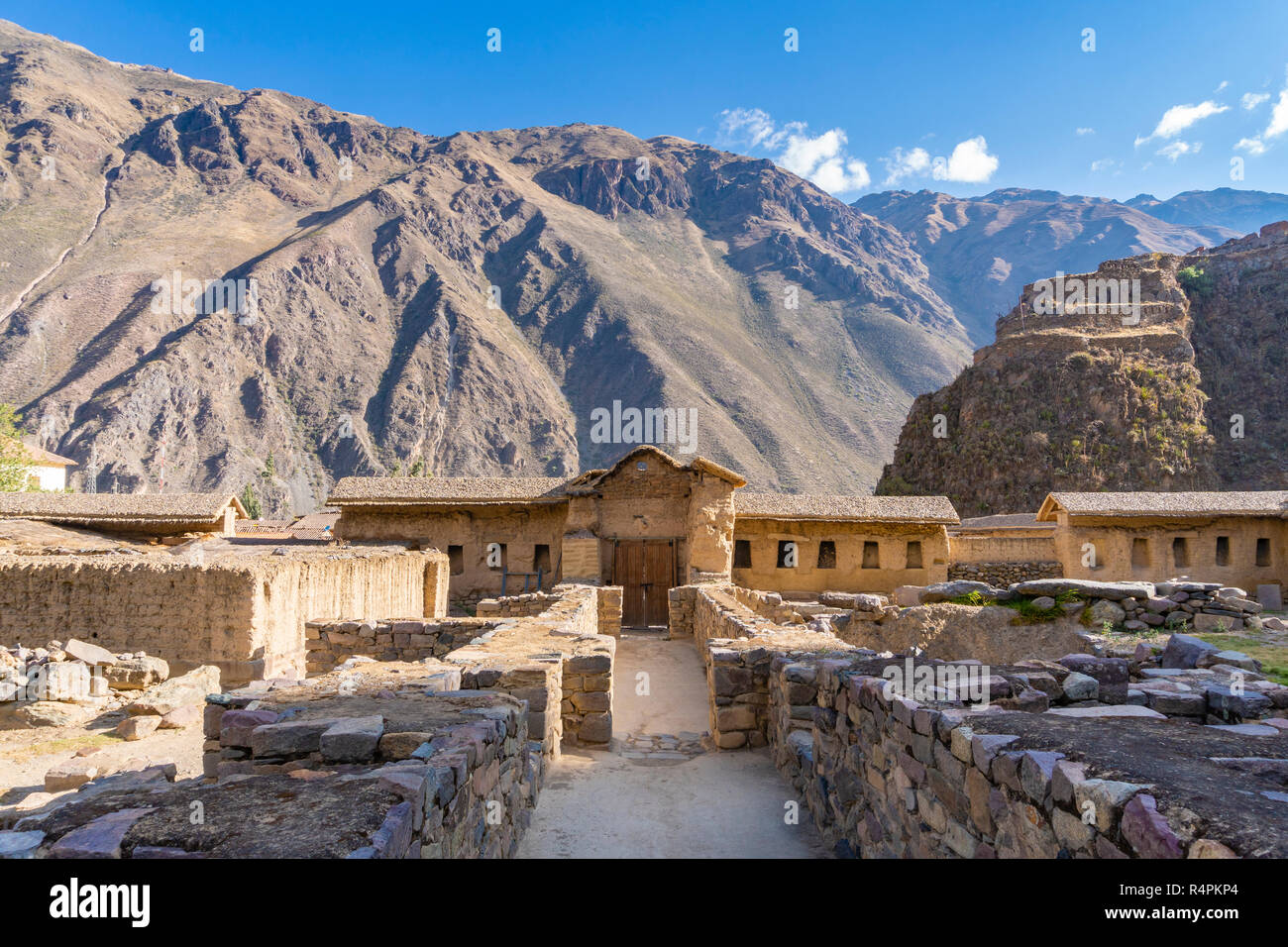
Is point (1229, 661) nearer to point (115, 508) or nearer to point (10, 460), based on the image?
point (115, 508)

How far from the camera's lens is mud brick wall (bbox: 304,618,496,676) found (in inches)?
445

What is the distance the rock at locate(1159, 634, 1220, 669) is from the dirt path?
4.02 m

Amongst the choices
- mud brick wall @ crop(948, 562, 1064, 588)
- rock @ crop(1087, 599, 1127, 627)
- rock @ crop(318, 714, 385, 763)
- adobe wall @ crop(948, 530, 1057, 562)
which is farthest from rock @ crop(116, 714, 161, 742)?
adobe wall @ crop(948, 530, 1057, 562)

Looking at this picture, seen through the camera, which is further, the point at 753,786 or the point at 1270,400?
the point at 1270,400

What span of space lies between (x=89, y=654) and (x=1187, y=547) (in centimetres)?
2995

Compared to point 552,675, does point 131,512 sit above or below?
above

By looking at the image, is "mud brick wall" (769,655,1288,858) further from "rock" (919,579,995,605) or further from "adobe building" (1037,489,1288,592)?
"adobe building" (1037,489,1288,592)

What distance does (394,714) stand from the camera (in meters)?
5.18

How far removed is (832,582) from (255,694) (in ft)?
65.2

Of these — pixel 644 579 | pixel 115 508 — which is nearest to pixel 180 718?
pixel 644 579

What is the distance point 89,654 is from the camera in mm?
10570

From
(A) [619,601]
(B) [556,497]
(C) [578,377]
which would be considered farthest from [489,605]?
(C) [578,377]
